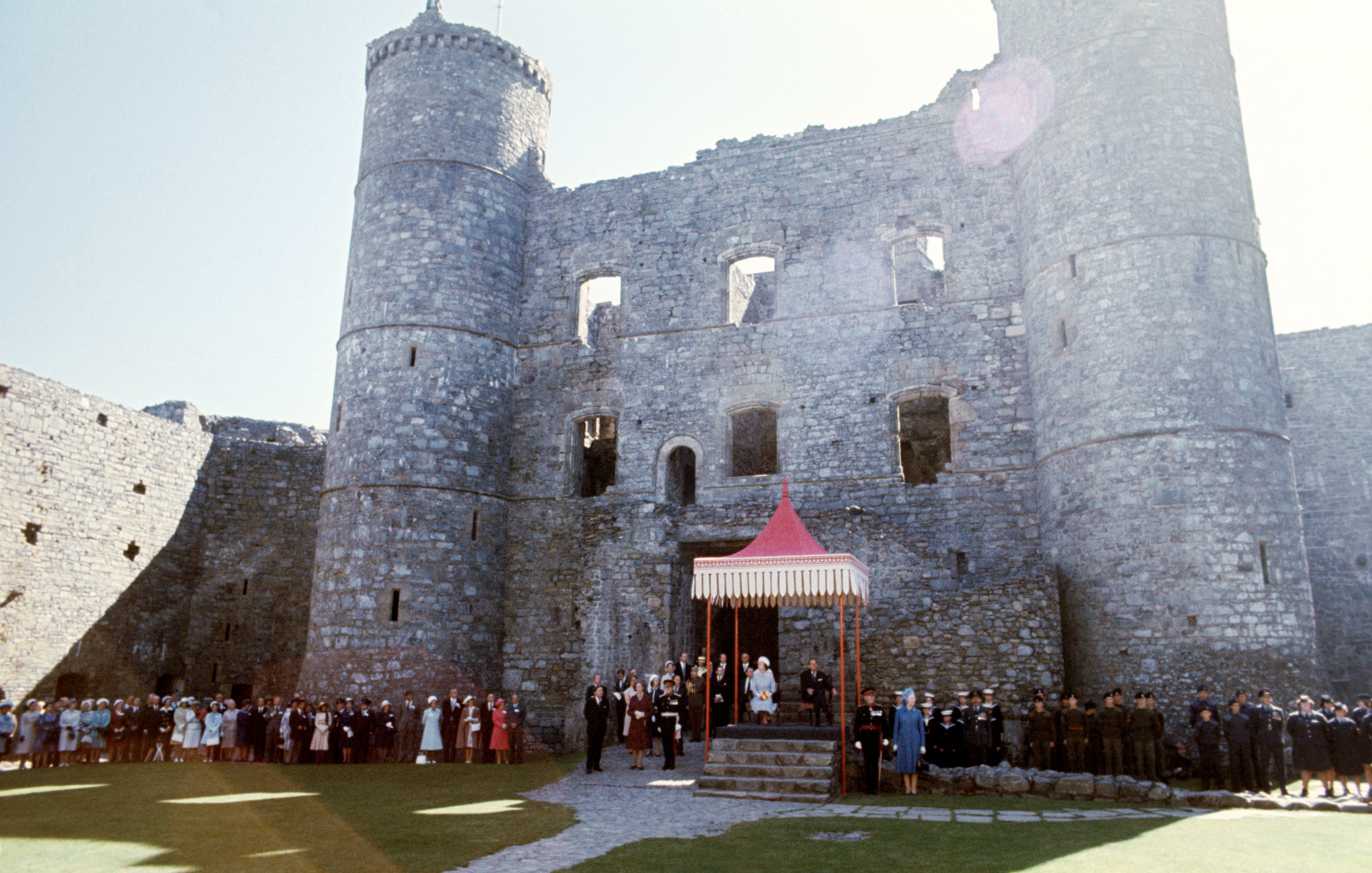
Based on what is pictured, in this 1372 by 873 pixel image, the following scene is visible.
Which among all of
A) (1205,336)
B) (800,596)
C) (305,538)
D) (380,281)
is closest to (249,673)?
(305,538)

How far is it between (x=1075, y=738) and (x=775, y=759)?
4141mm

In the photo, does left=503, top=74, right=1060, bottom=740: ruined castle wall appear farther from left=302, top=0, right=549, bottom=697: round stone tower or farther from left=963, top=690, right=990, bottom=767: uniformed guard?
left=963, top=690, right=990, bottom=767: uniformed guard

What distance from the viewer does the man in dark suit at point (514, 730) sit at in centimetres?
A: 1513

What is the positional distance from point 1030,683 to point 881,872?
27.8ft

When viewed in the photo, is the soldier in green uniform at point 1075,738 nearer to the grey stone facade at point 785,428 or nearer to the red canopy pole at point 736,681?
the grey stone facade at point 785,428

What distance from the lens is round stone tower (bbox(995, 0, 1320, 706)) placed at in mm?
13328

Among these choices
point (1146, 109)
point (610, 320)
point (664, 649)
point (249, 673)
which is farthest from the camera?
point (610, 320)

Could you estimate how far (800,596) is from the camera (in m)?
15.5

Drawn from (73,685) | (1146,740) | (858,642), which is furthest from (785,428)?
→ (73,685)

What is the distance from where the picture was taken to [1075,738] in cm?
1230

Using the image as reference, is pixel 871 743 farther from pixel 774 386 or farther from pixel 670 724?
pixel 774 386

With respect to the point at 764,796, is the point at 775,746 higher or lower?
higher

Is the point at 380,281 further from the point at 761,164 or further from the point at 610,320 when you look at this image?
the point at 761,164

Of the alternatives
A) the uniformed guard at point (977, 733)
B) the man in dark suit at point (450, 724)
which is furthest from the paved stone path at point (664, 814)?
the man in dark suit at point (450, 724)
